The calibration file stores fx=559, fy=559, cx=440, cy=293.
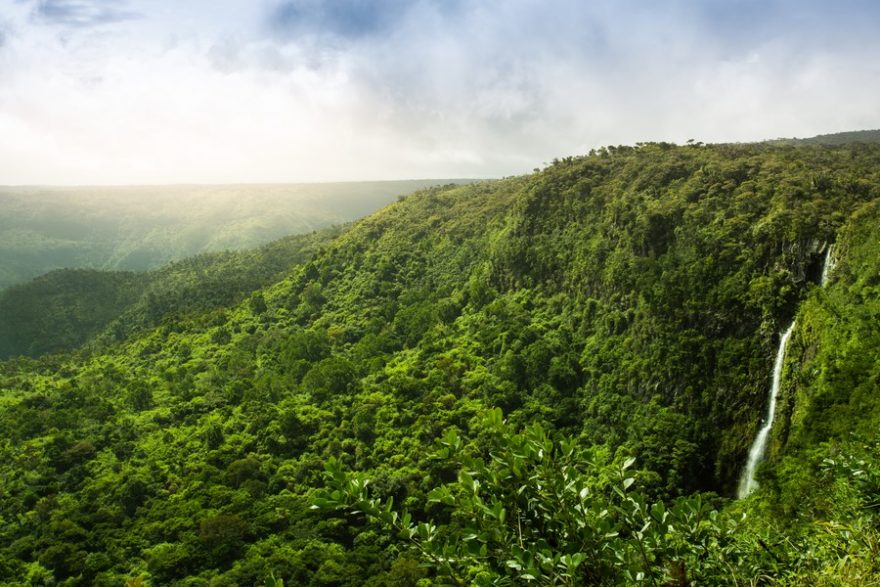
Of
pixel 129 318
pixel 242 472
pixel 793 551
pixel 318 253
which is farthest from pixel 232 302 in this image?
pixel 793 551

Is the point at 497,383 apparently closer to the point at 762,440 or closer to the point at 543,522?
the point at 762,440

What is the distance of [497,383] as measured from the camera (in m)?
55.6

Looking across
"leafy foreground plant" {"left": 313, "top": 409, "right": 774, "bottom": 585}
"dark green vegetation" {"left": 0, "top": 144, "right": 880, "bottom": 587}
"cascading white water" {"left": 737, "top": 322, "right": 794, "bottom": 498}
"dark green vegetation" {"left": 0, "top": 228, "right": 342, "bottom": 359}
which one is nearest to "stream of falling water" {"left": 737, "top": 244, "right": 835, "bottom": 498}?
"cascading white water" {"left": 737, "top": 322, "right": 794, "bottom": 498}

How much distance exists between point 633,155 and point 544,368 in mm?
34258

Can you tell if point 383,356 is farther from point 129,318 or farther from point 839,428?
point 129,318

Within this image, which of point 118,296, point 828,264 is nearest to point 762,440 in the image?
point 828,264

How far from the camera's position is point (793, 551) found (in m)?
6.27

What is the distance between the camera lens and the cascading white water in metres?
36.8

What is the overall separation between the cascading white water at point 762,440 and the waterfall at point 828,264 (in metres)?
3.98

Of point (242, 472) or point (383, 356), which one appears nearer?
point (242, 472)

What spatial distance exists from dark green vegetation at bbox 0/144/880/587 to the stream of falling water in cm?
67

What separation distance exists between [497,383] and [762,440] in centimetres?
2425

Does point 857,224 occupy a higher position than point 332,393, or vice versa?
point 857,224

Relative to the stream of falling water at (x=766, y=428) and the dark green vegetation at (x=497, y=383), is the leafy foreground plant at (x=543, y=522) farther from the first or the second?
the stream of falling water at (x=766, y=428)
